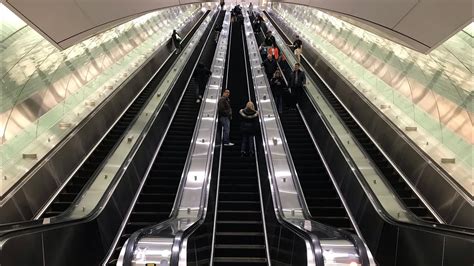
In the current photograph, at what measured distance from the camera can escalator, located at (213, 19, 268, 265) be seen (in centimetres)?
641

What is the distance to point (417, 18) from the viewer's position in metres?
7.21

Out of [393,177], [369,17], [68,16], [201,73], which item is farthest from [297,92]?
[68,16]

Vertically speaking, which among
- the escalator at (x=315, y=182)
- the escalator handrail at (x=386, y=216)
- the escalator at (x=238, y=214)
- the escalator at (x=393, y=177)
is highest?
the escalator handrail at (x=386, y=216)

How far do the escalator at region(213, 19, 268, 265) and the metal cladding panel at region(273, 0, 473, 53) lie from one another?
11.4 feet

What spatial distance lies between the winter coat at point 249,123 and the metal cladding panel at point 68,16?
9.99 ft

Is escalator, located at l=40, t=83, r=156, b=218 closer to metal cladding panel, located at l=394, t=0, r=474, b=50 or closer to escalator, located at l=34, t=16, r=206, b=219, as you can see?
escalator, located at l=34, t=16, r=206, b=219

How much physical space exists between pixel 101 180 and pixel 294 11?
22.5 m

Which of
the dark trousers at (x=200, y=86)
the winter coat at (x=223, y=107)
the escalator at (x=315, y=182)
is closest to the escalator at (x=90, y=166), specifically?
the dark trousers at (x=200, y=86)

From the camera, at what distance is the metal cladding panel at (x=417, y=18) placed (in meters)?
6.12

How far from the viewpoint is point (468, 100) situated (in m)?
6.68

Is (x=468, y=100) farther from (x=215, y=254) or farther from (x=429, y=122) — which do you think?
(x=215, y=254)

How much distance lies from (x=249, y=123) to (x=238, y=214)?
2391 millimetres

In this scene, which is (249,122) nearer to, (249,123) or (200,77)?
(249,123)

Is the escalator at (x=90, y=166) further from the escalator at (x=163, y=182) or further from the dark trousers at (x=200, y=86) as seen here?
the dark trousers at (x=200, y=86)
